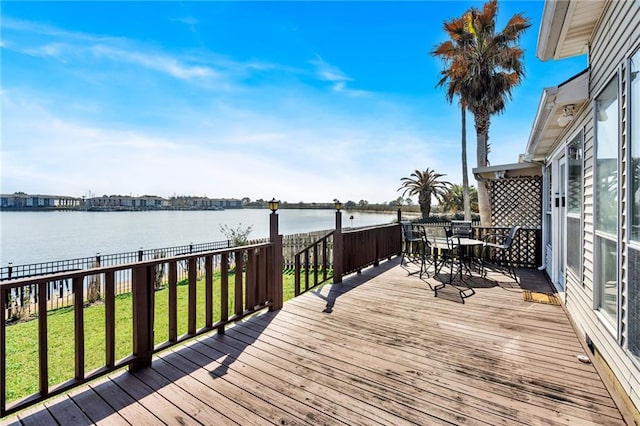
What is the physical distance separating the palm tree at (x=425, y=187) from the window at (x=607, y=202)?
59.5 ft

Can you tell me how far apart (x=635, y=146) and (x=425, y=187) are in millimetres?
19027

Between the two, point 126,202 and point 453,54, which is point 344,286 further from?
point 126,202

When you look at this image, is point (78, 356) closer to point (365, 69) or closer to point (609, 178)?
point (609, 178)

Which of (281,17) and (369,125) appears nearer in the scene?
(281,17)

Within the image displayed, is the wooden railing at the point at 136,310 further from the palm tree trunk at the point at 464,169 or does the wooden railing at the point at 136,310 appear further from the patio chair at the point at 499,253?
the palm tree trunk at the point at 464,169

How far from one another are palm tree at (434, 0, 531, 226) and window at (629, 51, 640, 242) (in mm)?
9266

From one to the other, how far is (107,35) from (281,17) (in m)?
4.01

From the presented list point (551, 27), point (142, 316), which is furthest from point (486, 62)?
point (142, 316)

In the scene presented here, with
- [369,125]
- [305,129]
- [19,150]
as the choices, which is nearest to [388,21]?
[369,125]

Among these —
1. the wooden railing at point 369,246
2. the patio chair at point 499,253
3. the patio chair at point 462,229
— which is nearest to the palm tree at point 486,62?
the patio chair at point 499,253

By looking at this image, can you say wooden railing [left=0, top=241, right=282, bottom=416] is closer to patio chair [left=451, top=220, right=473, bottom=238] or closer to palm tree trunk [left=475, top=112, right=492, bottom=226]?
patio chair [left=451, top=220, right=473, bottom=238]

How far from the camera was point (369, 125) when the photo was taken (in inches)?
520

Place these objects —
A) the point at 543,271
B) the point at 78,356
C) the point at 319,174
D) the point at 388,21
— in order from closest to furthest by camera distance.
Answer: the point at 78,356, the point at 543,271, the point at 388,21, the point at 319,174

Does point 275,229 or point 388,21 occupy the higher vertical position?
point 388,21
